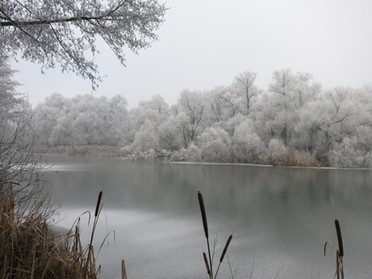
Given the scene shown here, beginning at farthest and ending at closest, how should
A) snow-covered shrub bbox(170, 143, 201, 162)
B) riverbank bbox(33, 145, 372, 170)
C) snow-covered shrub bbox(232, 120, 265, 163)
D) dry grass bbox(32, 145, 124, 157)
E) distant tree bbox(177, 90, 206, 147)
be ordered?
1. dry grass bbox(32, 145, 124, 157)
2. distant tree bbox(177, 90, 206, 147)
3. snow-covered shrub bbox(170, 143, 201, 162)
4. snow-covered shrub bbox(232, 120, 265, 163)
5. riverbank bbox(33, 145, 372, 170)

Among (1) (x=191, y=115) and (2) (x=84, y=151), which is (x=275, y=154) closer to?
(1) (x=191, y=115)

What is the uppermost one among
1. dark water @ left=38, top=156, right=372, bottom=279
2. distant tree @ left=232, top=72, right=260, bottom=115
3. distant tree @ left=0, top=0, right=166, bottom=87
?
distant tree @ left=232, top=72, right=260, bottom=115

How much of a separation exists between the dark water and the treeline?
10.4 meters

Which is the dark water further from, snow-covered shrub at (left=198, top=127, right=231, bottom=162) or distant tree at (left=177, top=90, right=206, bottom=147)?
distant tree at (left=177, top=90, right=206, bottom=147)

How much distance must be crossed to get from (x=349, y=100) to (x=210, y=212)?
23916 millimetres

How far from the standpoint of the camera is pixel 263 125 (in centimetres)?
3297

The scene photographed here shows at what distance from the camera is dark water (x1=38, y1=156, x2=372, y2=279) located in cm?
521

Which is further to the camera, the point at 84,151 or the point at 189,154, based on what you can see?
the point at 84,151

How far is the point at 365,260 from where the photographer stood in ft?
18.2

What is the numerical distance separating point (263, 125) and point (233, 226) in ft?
86.0

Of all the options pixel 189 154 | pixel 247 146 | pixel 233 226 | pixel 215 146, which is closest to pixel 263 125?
pixel 247 146

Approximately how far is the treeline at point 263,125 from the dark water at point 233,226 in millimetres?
10447

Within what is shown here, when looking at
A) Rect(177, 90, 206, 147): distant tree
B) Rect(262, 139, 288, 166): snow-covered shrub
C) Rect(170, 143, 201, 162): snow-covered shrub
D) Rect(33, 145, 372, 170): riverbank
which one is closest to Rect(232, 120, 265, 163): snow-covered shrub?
Rect(33, 145, 372, 170): riverbank

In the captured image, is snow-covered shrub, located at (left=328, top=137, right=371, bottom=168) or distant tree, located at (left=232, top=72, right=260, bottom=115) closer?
snow-covered shrub, located at (left=328, top=137, right=371, bottom=168)
